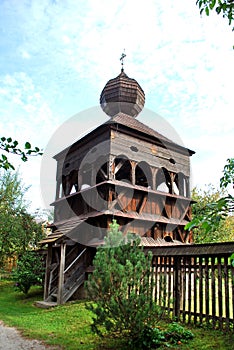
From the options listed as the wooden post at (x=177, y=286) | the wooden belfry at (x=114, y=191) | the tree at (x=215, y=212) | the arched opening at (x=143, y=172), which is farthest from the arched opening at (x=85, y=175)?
the tree at (x=215, y=212)

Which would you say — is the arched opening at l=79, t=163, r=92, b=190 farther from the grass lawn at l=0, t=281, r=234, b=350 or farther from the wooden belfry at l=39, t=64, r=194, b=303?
the grass lawn at l=0, t=281, r=234, b=350

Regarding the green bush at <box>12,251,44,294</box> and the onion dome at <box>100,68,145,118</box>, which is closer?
the green bush at <box>12,251,44,294</box>

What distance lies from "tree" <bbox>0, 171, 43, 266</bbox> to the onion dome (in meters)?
9.42

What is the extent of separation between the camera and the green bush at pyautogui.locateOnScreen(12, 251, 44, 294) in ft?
48.9

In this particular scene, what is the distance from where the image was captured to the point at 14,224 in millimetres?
20609

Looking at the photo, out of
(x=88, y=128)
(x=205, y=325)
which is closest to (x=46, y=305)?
(x=205, y=325)

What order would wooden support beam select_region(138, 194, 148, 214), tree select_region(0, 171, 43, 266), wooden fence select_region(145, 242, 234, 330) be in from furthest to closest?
tree select_region(0, 171, 43, 266) → wooden support beam select_region(138, 194, 148, 214) → wooden fence select_region(145, 242, 234, 330)

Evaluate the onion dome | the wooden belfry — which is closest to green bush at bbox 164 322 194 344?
the wooden belfry

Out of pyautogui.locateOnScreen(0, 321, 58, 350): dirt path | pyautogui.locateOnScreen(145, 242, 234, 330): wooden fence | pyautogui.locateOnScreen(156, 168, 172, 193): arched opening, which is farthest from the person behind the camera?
pyautogui.locateOnScreen(156, 168, 172, 193): arched opening

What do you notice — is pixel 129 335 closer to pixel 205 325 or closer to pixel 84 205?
pixel 205 325

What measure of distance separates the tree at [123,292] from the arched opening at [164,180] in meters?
9.36

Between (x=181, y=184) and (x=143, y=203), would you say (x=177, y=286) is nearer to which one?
(x=143, y=203)

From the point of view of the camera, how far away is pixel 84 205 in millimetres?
14562

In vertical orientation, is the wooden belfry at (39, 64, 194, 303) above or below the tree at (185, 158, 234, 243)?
above
